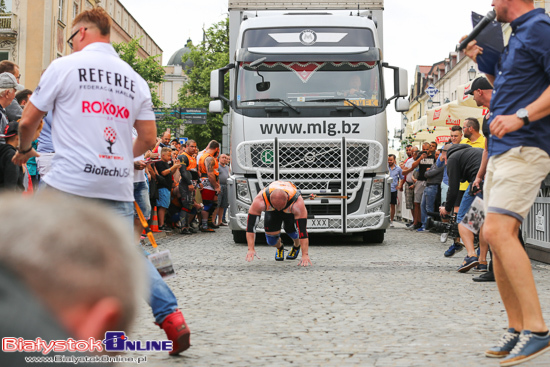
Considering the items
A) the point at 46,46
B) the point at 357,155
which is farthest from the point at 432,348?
the point at 46,46

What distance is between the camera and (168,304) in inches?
152

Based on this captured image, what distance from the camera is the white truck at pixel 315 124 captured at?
12.2m

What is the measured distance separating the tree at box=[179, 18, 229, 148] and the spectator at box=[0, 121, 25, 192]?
Answer: 48249 millimetres

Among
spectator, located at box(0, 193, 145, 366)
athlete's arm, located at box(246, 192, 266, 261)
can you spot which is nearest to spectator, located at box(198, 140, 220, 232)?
athlete's arm, located at box(246, 192, 266, 261)

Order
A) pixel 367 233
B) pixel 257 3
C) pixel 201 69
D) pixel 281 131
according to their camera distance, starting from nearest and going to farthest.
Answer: pixel 281 131 < pixel 367 233 < pixel 257 3 < pixel 201 69

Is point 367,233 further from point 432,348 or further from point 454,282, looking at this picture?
point 432,348

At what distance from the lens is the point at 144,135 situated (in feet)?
13.6

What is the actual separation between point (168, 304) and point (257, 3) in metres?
10.9

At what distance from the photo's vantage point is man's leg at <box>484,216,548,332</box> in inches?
146

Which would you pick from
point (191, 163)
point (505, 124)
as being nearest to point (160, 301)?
point (505, 124)

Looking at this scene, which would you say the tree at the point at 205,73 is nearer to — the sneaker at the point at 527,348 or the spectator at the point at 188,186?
the spectator at the point at 188,186

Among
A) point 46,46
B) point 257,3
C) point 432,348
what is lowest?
point 432,348

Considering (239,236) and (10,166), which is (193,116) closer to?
(239,236)

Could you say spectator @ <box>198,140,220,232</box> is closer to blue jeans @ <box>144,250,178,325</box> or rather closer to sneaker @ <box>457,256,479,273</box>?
sneaker @ <box>457,256,479,273</box>
